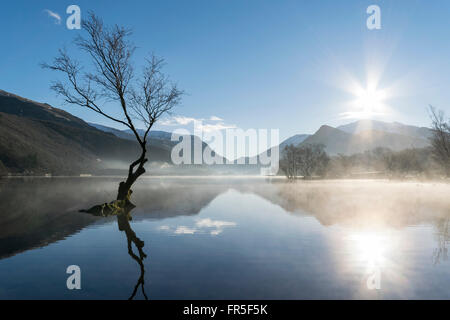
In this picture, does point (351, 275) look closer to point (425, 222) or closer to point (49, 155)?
point (425, 222)

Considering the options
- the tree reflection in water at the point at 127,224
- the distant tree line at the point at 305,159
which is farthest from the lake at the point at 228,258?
the distant tree line at the point at 305,159

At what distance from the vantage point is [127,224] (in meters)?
15.7

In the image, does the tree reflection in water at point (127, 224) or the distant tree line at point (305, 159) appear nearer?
the tree reflection in water at point (127, 224)

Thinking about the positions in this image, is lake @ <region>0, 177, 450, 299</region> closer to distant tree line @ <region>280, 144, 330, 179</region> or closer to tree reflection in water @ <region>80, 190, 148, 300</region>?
tree reflection in water @ <region>80, 190, 148, 300</region>

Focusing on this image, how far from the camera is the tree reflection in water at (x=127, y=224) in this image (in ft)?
24.3

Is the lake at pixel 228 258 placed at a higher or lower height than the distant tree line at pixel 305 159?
lower

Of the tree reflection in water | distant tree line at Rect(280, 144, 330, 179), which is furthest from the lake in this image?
distant tree line at Rect(280, 144, 330, 179)

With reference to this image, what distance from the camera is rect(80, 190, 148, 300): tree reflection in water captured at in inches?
291

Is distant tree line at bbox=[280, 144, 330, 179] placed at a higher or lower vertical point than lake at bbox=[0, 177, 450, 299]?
higher

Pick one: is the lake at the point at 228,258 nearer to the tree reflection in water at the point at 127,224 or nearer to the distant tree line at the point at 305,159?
the tree reflection in water at the point at 127,224

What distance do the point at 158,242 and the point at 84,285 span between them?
4.65 metres

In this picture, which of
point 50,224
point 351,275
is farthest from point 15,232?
point 351,275

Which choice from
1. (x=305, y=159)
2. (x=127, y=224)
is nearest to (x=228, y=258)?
(x=127, y=224)

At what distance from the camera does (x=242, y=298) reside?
6098 millimetres
